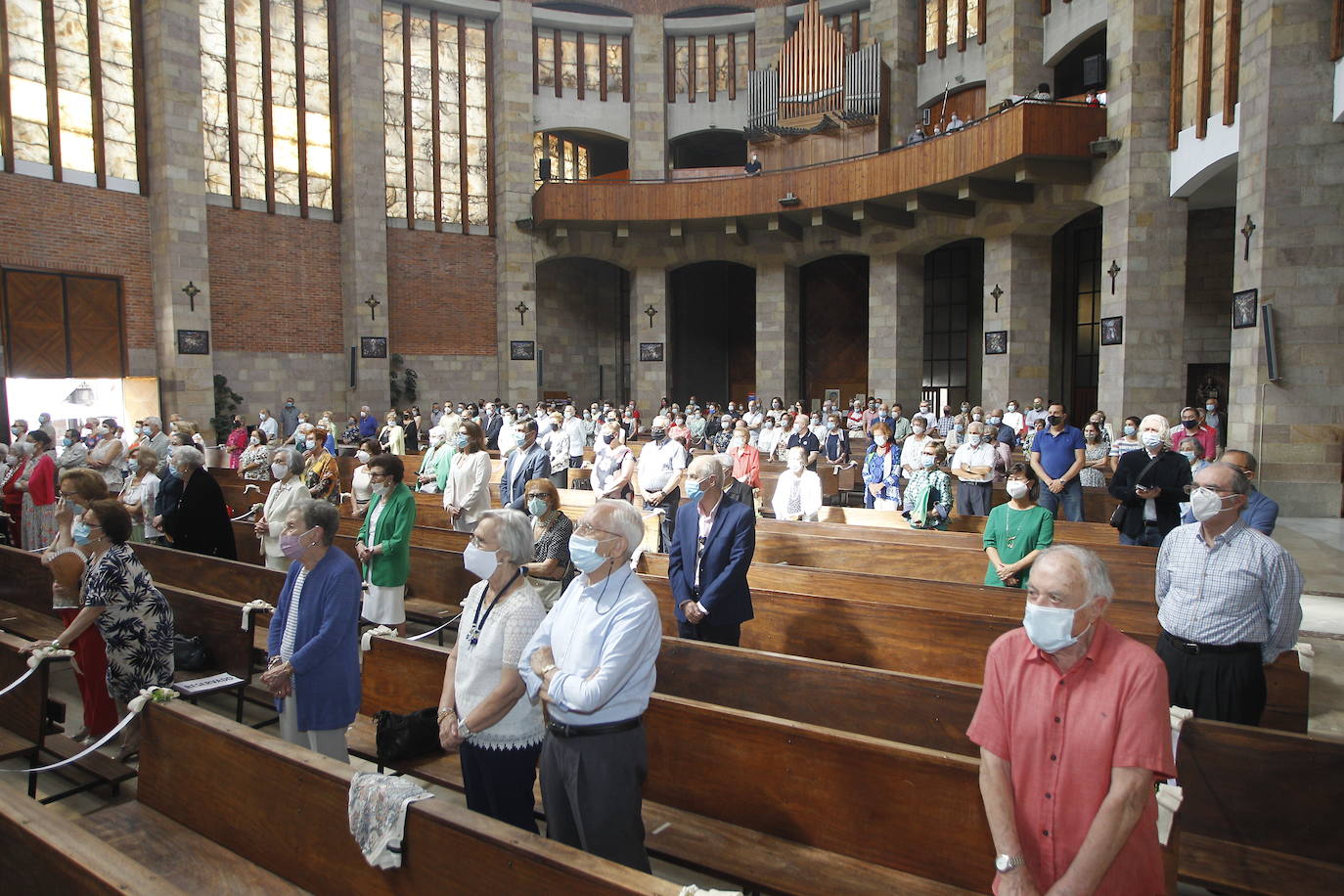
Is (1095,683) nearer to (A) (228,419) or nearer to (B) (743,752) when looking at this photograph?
(B) (743,752)

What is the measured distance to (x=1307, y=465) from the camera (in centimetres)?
1049

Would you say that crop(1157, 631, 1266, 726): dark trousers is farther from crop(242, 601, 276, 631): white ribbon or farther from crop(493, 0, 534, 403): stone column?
crop(493, 0, 534, 403): stone column

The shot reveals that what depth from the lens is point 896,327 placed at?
18625 mm

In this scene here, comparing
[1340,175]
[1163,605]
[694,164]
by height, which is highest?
[694,164]

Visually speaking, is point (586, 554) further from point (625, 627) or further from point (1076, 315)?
point (1076, 315)

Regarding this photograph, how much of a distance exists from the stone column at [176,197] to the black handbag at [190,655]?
1319 cm

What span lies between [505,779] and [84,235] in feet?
55.0

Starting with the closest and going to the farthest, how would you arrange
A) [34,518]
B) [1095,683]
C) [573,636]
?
[1095,683], [573,636], [34,518]

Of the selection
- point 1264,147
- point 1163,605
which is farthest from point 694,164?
point 1163,605

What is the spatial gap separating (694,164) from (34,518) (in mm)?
19206

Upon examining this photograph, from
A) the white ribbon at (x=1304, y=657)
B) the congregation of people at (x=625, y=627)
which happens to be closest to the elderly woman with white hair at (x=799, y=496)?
the congregation of people at (x=625, y=627)

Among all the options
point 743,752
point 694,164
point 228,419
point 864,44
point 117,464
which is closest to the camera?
point 743,752

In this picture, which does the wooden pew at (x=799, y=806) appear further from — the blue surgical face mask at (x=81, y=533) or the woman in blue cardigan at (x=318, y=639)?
the blue surgical face mask at (x=81, y=533)

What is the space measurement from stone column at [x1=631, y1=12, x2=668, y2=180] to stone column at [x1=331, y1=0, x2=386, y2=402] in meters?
5.79
